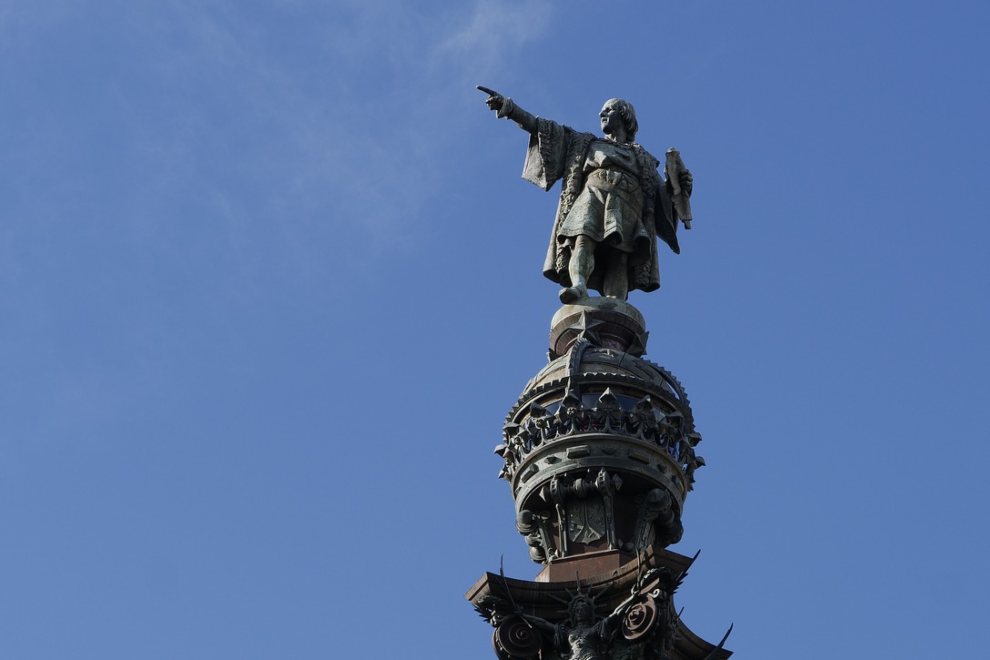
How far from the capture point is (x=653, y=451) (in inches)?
805

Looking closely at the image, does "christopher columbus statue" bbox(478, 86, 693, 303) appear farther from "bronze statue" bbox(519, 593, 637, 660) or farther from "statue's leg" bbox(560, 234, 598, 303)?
"bronze statue" bbox(519, 593, 637, 660)

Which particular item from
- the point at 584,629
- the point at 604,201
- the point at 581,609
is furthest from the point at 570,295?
the point at 584,629

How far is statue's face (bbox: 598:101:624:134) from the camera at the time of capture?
25.8m

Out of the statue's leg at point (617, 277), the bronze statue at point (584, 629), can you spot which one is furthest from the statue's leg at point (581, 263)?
the bronze statue at point (584, 629)

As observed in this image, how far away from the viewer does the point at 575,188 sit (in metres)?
24.8

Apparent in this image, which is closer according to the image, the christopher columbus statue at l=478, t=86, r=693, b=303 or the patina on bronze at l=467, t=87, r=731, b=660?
the patina on bronze at l=467, t=87, r=731, b=660

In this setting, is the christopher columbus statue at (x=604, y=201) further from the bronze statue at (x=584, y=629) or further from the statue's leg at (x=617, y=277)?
the bronze statue at (x=584, y=629)

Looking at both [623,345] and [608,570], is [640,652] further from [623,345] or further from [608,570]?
[623,345]

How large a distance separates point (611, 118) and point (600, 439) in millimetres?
6793

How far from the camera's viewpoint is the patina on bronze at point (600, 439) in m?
18.4

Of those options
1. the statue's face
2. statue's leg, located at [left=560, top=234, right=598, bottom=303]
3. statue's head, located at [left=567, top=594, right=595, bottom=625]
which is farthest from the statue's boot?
statue's head, located at [left=567, top=594, right=595, bottom=625]

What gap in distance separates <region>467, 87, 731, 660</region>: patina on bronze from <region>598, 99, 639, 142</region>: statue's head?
19mm

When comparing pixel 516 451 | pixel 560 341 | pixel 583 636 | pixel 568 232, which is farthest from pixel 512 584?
pixel 568 232

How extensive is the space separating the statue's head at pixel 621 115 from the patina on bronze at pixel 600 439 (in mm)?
19
